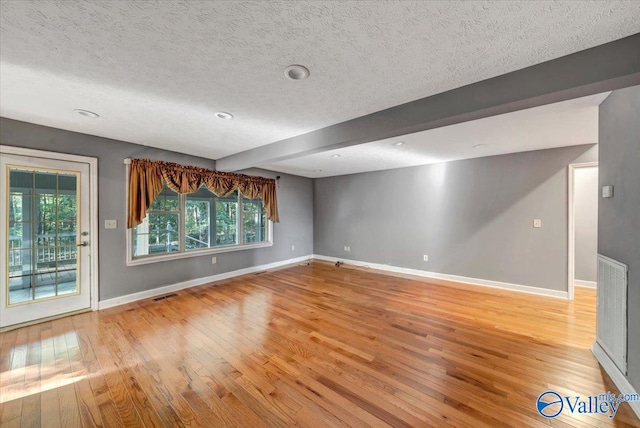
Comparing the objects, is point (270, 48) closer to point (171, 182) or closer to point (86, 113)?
point (86, 113)

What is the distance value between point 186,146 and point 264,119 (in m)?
1.82

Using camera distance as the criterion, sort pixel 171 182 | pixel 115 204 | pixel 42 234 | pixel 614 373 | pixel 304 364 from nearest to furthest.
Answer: pixel 614 373 < pixel 304 364 < pixel 42 234 < pixel 115 204 < pixel 171 182

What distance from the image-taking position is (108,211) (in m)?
3.34

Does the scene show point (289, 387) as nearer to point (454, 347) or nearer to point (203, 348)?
point (203, 348)

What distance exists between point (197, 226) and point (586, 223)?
23.0ft

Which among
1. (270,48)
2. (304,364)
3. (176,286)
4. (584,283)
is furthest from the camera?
(584,283)

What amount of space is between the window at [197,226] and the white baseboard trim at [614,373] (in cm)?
508

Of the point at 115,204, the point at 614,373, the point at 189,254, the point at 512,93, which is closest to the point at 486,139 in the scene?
the point at 512,93

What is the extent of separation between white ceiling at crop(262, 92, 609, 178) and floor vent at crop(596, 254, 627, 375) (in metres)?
1.44

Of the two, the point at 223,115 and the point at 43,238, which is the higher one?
Result: the point at 223,115

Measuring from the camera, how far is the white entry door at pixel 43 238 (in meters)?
2.67

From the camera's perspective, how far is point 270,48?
4.83 feet

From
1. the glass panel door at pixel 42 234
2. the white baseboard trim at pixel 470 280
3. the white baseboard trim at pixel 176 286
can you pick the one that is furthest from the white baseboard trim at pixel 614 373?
the glass panel door at pixel 42 234

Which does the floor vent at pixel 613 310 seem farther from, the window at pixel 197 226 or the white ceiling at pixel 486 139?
the window at pixel 197 226
